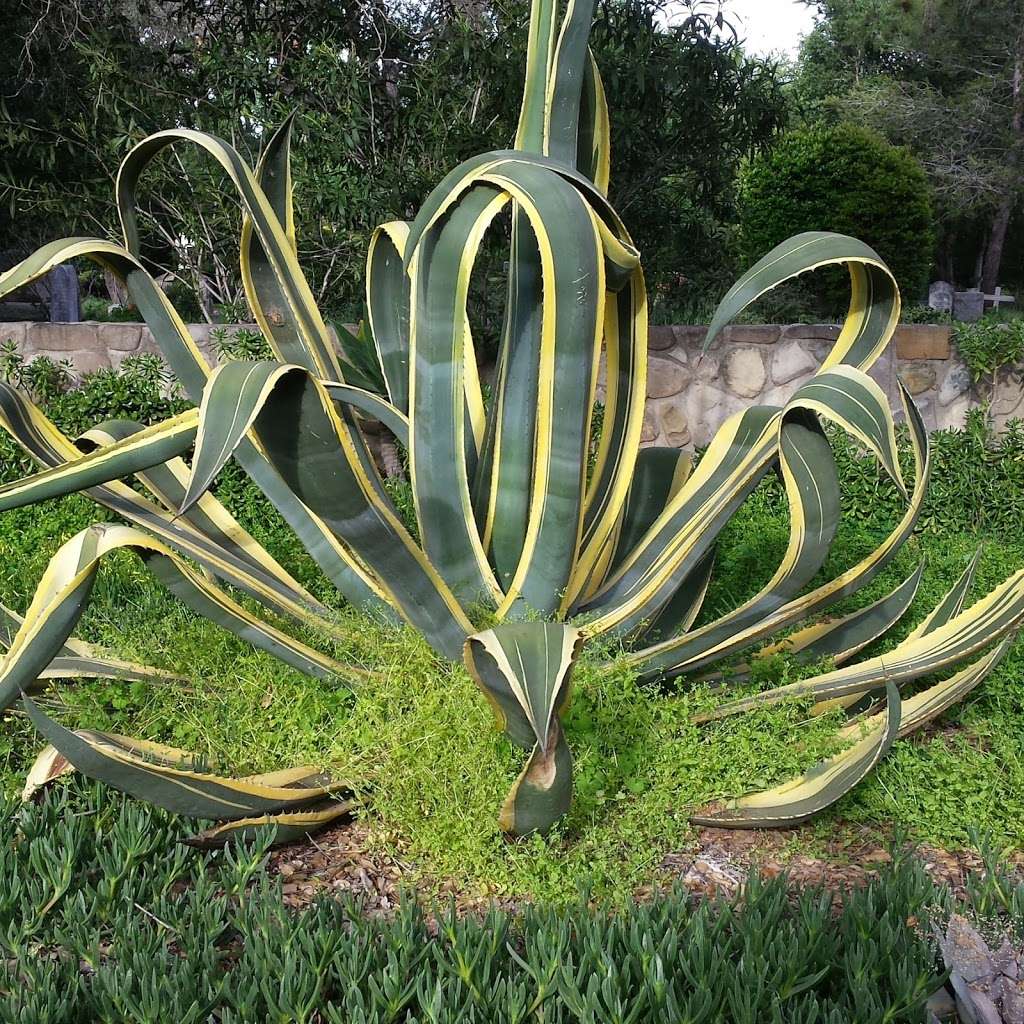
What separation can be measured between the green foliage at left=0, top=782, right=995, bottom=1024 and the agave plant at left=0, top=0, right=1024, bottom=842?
7.6 inches

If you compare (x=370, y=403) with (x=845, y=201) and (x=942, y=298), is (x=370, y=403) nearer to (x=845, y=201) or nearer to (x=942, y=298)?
(x=845, y=201)

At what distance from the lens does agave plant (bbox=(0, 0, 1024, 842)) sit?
1.97 m

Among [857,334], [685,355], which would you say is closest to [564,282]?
[857,334]

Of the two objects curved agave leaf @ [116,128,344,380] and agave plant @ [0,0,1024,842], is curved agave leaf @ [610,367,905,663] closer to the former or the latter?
agave plant @ [0,0,1024,842]

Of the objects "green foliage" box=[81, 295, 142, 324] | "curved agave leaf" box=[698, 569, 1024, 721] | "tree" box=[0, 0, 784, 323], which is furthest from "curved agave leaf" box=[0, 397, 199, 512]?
"green foliage" box=[81, 295, 142, 324]

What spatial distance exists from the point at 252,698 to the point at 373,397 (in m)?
0.77

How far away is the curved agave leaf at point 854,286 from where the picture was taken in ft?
7.30

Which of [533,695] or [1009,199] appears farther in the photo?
[1009,199]

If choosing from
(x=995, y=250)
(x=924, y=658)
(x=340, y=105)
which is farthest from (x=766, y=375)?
(x=995, y=250)

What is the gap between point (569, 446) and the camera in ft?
7.46

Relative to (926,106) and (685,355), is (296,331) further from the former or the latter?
(926,106)

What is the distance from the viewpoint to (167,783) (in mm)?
2010

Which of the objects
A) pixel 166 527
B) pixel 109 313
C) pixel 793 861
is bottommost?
pixel 109 313

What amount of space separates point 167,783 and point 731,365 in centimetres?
420
